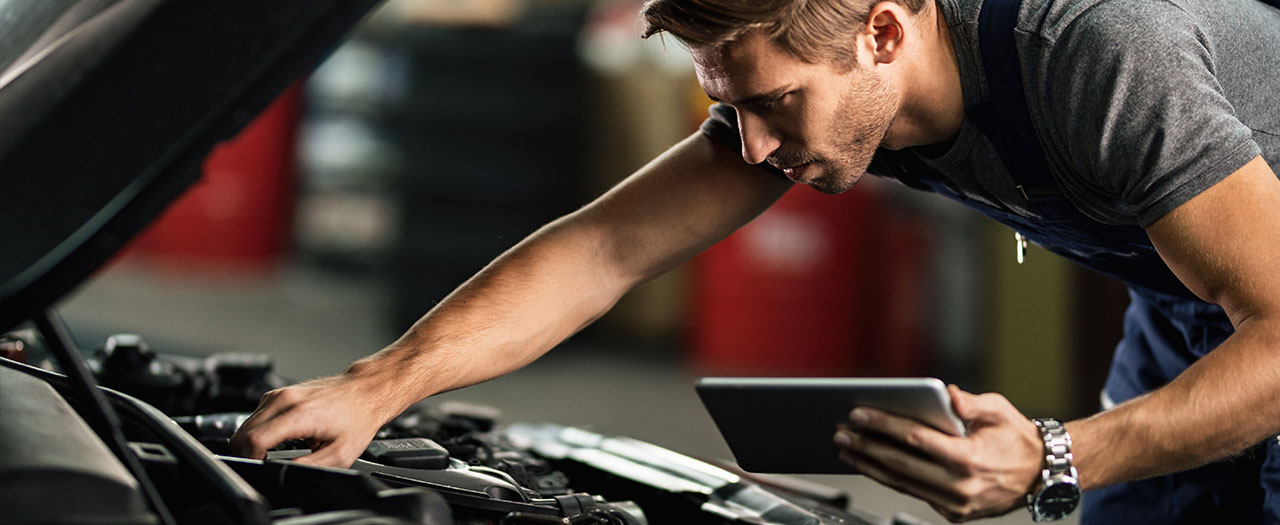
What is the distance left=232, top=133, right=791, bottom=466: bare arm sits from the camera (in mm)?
1257

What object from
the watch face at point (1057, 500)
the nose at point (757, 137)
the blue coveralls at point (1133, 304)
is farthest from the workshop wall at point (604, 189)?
the watch face at point (1057, 500)

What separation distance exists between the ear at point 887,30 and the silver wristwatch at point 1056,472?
1.47 ft

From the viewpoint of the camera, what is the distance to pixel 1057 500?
1.10 meters

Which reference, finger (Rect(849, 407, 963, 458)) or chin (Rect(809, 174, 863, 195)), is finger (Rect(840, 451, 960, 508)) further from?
chin (Rect(809, 174, 863, 195))

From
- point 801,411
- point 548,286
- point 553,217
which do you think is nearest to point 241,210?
point 553,217

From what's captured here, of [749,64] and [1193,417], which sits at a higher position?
[749,64]

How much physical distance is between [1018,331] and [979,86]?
115 inches

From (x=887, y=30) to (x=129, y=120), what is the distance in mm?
801

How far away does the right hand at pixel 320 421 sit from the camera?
1.16m

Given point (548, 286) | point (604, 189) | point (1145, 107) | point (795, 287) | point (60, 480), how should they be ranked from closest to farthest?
1. point (60, 480)
2. point (1145, 107)
3. point (548, 286)
4. point (795, 287)
5. point (604, 189)

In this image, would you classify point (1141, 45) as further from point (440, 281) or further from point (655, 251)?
point (440, 281)

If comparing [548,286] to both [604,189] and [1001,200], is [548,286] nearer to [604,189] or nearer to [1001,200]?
[1001,200]

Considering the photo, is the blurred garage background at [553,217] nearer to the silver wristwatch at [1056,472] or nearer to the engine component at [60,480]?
the silver wristwatch at [1056,472]

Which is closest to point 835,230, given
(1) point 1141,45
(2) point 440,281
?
(2) point 440,281
